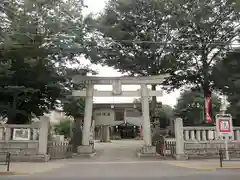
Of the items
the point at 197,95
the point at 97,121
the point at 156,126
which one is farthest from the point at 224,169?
the point at 97,121

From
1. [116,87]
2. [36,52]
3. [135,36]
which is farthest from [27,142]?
[135,36]

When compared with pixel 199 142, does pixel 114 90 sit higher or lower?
higher

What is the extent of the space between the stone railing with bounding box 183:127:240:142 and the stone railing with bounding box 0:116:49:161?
9092 mm

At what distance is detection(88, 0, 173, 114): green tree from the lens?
947 inches

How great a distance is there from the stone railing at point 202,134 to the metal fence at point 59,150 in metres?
8.72

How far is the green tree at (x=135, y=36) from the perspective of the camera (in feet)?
78.9

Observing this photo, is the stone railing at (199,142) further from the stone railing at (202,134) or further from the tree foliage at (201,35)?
the tree foliage at (201,35)

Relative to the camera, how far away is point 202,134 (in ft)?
59.6

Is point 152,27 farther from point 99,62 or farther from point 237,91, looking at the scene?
point 237,91

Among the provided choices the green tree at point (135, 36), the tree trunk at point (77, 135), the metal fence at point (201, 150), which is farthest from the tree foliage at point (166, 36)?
the metal fence at point (201, 150)

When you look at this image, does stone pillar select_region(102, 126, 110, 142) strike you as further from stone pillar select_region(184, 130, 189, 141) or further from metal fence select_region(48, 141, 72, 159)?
stone pillar select_region(184, 130, 189, 141)

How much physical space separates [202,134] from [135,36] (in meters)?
11.0

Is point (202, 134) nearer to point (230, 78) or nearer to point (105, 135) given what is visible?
point (230, 78)

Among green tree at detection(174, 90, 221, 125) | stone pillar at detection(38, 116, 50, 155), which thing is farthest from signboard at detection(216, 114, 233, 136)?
green tree at detection(174, 90, 221, 125)
